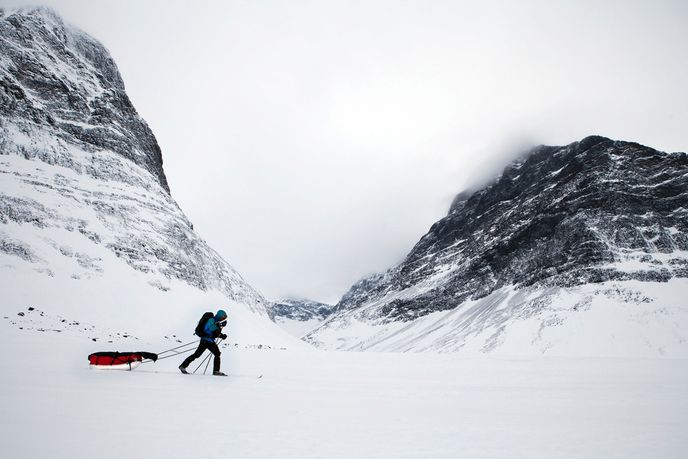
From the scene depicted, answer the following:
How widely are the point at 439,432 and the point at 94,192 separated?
6151 cm

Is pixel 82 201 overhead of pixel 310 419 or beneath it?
overhead

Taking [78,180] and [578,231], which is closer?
[78,180]

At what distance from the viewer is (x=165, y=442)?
3.88m

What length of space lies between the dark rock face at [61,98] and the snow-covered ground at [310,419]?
6048cm

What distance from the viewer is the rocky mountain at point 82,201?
37938 millimetres

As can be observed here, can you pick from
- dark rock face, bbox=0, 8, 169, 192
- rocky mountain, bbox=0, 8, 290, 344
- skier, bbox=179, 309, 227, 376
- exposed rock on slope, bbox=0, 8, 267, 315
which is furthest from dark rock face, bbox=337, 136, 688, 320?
skier, bbox=179, 309, 227, 376

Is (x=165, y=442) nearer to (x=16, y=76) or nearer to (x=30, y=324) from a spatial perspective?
(x=30, y=324)

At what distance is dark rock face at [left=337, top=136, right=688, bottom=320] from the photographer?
4459 inches

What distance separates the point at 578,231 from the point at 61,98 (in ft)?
480

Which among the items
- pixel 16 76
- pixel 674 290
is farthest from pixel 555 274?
pixel 16 76

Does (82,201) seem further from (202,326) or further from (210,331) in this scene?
(210,331)

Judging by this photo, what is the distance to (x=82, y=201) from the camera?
49656 mm

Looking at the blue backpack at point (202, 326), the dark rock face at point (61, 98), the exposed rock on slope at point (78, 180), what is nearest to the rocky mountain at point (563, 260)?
the exposed rock on slope at point (78, 180)

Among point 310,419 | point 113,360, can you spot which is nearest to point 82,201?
point 113,360
